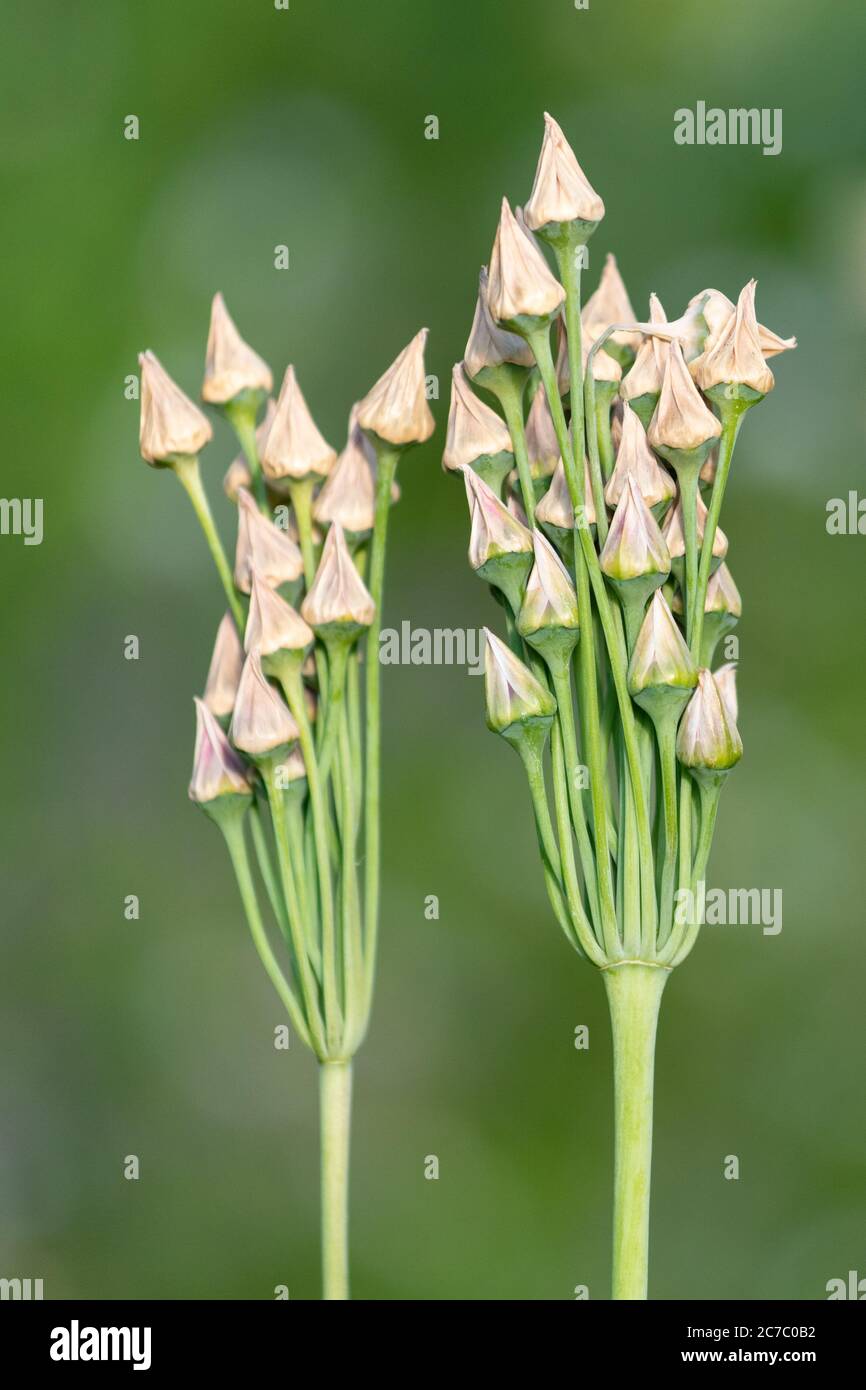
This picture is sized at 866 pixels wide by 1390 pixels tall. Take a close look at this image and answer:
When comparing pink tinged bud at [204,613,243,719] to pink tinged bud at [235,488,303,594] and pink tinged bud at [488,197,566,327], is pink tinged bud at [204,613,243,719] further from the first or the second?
pink tinged bud at [488,197,566,327]

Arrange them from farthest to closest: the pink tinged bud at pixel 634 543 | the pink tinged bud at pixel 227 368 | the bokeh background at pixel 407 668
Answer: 1. the bokeh background at pixel 407 668
2. the pink tinged bud at pixel 227 368
3. the pink tinged bud at pixel 634 543

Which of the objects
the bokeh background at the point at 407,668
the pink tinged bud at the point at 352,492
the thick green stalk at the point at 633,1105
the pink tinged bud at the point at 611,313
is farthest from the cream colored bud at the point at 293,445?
the bokeh background at the point at 407,668

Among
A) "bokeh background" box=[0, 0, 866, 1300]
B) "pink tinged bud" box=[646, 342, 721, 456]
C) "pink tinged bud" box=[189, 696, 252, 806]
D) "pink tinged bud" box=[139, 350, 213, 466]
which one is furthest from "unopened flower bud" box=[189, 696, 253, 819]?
"bokeh background" box=[0, 0, 866, 1300]

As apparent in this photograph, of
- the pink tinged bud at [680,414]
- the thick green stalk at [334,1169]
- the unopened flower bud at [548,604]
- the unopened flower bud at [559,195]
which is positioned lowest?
the thick green stalk at [334,1169]

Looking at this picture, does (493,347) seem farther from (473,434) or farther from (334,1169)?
(334,1169)

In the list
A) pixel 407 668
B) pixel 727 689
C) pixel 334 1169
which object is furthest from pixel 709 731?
pixel 407 668

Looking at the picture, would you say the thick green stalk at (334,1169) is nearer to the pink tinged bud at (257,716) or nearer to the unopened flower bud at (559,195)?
the pink tinged bud at (257,716)
